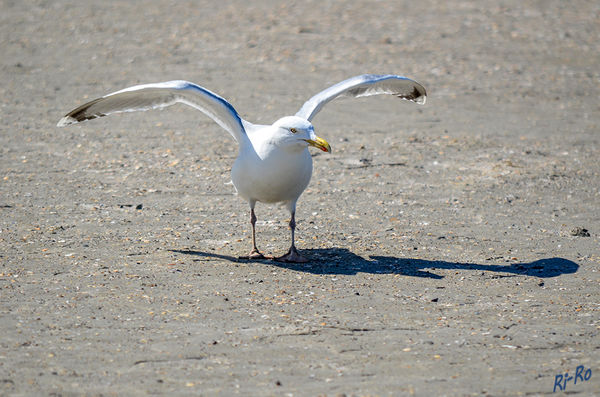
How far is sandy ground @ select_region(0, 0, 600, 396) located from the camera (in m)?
5.36

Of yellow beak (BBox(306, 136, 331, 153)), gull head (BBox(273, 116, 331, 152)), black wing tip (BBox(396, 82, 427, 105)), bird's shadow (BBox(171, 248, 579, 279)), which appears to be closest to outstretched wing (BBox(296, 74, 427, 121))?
black wing tip (BBox(396, 82, 427, 105))

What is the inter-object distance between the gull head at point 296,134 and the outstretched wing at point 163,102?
0.61m

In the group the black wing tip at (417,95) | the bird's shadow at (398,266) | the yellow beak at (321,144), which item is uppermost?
the black wing tip at (417,95)

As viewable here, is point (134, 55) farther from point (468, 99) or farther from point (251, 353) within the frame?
point (251, 353)

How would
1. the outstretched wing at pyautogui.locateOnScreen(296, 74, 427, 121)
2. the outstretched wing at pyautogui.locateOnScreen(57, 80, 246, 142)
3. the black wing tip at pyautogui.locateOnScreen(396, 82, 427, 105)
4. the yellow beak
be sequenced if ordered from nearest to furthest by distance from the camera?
1. the yellow beak
2. the outstretched wing at pyautogui.locateOnScreen(57, 80, 246, 142)
3. the outstretched wing at pyautogui.locateOnScreen(296, 74, 427, 121)
4. the black wing tip at pyautogui.locateOnScreen(396, 82, 427, 105)

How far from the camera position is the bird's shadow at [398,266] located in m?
7.09

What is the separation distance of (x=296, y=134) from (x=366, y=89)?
2.10 m

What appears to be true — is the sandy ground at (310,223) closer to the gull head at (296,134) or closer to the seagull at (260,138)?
the seagull at (260,138)

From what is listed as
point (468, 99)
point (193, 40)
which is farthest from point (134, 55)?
point (468, 99)

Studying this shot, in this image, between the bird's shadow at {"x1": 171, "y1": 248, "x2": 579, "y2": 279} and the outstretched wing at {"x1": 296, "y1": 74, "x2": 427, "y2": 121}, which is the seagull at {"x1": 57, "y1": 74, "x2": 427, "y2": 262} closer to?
the outstretched wing at {"x1": 296, "y1": 74, "x2": 427, "y2": 121}

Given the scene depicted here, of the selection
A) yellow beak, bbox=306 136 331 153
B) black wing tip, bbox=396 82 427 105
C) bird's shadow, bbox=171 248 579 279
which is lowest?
bird's shadow, bbox=171 248 579 279

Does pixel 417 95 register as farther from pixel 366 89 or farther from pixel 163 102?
pixel 163 102

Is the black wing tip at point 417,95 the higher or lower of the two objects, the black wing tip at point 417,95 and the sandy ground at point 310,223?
the higher

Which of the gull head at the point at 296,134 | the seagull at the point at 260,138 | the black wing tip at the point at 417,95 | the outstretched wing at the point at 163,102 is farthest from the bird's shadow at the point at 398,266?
the black wing tip at the point at 417,95
